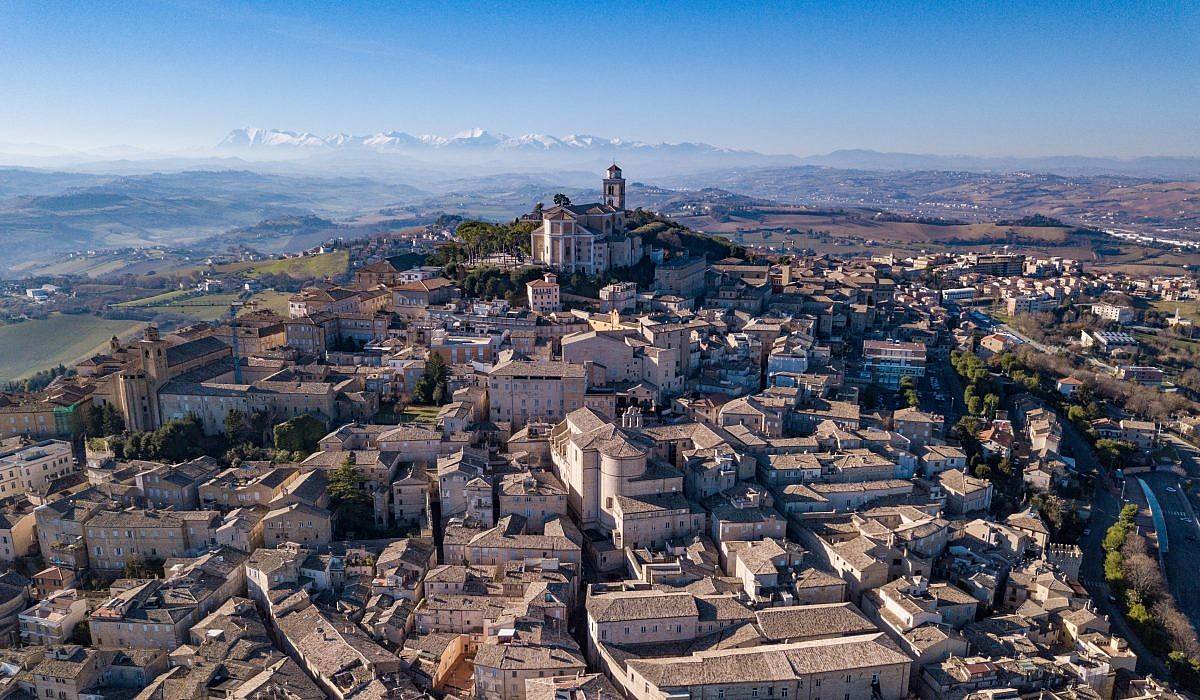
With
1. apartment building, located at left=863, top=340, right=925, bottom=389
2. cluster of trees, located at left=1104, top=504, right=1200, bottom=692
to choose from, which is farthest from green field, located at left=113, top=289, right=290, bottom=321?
cluster of trees, located at left=1104, top=504, right=1200, bottom=692

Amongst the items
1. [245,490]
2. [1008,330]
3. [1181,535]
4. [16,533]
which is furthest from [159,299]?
[1181,535]

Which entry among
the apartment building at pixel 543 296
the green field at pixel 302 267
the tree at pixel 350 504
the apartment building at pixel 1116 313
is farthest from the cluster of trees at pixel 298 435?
the apartment building at pixel 1116 313

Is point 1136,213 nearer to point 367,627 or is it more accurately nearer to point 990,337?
point 990,337

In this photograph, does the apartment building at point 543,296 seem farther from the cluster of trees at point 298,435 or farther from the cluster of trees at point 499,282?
the cluster of trees at point 298,435

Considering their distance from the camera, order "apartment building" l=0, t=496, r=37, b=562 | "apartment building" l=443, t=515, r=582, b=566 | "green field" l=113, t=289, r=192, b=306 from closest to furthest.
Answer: "apartment building" l=443, t=515, r=582, b=566 → "apartment building" l=0, t=496, r=37, b=562 → "green field" l=113, t=289, r=192, b=306

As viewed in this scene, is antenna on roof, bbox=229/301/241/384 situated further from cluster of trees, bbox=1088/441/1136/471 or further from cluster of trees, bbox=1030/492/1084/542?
cluster of trees, bbox=1088/441/1136/471

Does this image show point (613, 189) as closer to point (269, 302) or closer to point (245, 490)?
point (269, 302)
